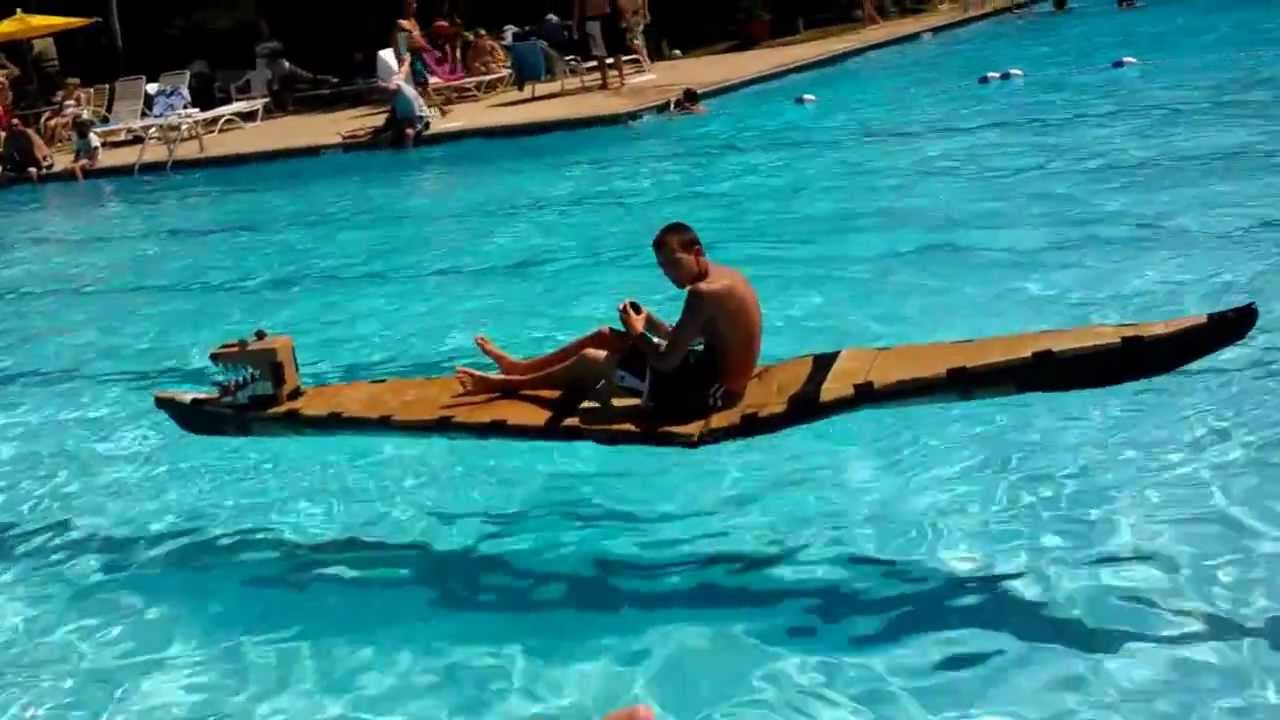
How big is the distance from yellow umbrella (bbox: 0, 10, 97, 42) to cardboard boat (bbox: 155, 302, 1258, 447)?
19.7 meters

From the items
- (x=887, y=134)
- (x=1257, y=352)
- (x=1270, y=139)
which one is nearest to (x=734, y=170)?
(x=887, y=134)

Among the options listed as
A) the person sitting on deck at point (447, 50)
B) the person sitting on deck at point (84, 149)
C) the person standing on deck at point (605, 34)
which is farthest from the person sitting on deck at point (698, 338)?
the person sitting on deck at point (447, 50)

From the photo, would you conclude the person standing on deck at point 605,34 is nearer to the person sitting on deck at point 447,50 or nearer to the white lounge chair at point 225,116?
the person sitting on deck at point 447,50

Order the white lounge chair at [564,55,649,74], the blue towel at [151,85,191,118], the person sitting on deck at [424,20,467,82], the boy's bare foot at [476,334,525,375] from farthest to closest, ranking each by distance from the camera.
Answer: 1. the white lounge chair at [564,55,649,74]
2. the person sitting on deck at [424,20,467,82]
3. the blue towel at [151,85,191,118]
4. the boy's bare foot at [476,334,525,375]

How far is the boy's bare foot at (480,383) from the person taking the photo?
6.38 metres

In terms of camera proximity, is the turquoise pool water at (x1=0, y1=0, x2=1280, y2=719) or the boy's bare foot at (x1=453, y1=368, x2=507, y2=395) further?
the boy's bare foot at (x1=453, y1=368, x2=507, y2=395)

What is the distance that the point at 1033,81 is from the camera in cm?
2002

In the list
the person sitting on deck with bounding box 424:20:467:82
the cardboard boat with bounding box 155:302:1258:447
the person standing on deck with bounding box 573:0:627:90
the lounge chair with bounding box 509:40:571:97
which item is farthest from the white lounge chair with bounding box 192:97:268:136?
the cardboard boat with bounding box 155:302:1258:447

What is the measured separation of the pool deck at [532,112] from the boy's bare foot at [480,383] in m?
12.6

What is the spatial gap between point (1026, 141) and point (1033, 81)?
4.89 meters

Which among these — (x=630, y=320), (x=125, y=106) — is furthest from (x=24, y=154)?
(x=630, y=320)

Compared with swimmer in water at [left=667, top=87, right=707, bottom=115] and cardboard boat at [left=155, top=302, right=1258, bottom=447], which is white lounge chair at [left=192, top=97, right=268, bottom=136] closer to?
swimmer in water at [left=667, top=87, right=707, bottom=115]

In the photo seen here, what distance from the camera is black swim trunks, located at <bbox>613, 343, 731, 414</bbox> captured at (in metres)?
5.79

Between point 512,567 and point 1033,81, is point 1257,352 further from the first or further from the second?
point 1033,81
